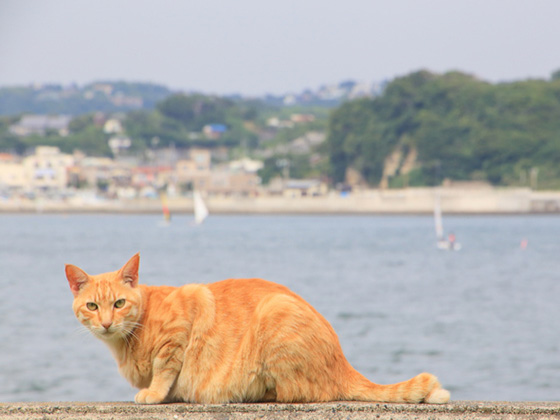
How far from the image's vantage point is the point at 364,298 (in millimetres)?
32938

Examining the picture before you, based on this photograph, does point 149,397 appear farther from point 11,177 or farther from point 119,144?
point 119,144

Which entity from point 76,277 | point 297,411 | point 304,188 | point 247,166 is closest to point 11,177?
point 247,166

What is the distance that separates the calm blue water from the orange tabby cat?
0.51m

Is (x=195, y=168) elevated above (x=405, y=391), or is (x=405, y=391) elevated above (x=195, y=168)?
(x=195, y=168)

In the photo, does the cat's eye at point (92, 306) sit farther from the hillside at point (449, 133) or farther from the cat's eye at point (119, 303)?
the hillside at point (449, 133)

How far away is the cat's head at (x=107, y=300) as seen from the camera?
4035 millimetres

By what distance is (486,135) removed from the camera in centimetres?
11344

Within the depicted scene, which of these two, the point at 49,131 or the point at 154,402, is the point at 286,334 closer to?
the point at 154,402

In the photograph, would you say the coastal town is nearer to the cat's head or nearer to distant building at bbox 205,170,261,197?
distant building at bbox 205,170,261,197

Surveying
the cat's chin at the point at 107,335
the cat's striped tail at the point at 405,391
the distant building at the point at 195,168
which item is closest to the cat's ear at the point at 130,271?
the cat's chin at the point at 107,335

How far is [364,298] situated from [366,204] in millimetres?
75837

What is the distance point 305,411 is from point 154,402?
76 cm

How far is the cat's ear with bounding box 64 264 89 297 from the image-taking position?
4.04m

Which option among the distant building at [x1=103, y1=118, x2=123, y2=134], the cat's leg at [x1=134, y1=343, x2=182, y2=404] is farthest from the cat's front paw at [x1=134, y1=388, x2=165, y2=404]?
the distant building at [x1=103, y1=118, x2=123, y2=134]
